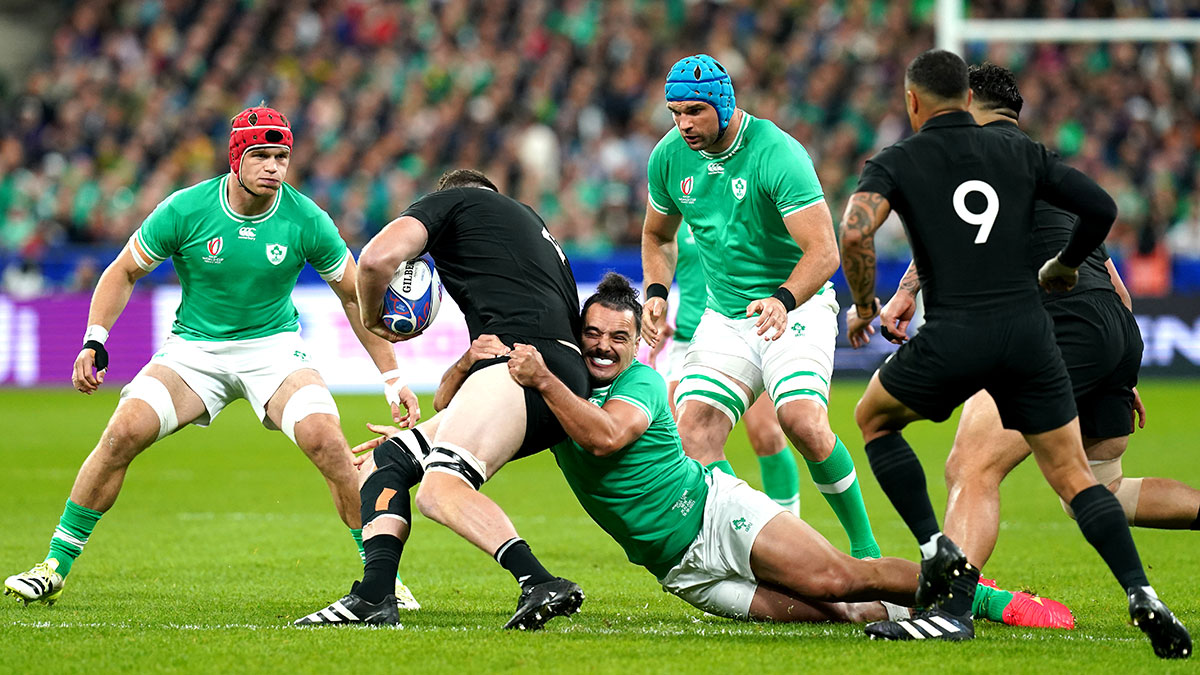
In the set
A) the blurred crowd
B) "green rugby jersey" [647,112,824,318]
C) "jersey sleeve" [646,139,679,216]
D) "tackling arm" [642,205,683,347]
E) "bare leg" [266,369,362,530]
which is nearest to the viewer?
"green rugby jersey" [647,112,824,318]

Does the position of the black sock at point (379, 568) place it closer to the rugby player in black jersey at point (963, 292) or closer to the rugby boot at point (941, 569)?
the rugby player in black jersey at point (963, 292)

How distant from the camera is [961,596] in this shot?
5.83m

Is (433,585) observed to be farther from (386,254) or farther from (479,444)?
(386,254)

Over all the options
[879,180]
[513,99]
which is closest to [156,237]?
[879,180]

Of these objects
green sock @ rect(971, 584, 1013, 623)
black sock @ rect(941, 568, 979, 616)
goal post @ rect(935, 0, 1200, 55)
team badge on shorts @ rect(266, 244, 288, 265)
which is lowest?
green sock @ rect(971, 584, 1013, 623)

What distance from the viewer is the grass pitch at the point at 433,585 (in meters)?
5.39

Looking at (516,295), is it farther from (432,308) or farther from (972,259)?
(972,259)

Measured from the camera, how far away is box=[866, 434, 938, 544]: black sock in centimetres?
571

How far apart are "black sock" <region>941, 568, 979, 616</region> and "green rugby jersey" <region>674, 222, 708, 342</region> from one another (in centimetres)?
415

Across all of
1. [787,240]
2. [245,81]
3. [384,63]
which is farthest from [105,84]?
[787,240]

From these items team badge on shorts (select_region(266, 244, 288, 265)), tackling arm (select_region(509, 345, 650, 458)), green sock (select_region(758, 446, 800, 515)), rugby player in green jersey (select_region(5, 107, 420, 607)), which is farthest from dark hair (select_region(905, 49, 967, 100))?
green sock (select_region(758, 446, 800, 515))

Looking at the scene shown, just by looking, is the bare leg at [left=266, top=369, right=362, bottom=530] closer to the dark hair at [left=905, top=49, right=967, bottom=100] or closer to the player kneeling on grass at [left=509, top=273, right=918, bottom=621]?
the player kneeling on grass at [left=509, top=273, right=918, bottom=621]

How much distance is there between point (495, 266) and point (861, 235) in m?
1.66

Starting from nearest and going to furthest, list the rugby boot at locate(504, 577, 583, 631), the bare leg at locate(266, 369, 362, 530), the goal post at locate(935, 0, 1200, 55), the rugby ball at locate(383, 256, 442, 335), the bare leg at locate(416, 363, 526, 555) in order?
the rugby boot at locate(504, 577, 583, 631), the bare leg at locate(416, 363, 526, 555), the rugby ball at locate(383, 256, 442, 335), the bare leg at locate(266, 369, 362, 530), the goal post at locate(935, 0, 1200, 55)
